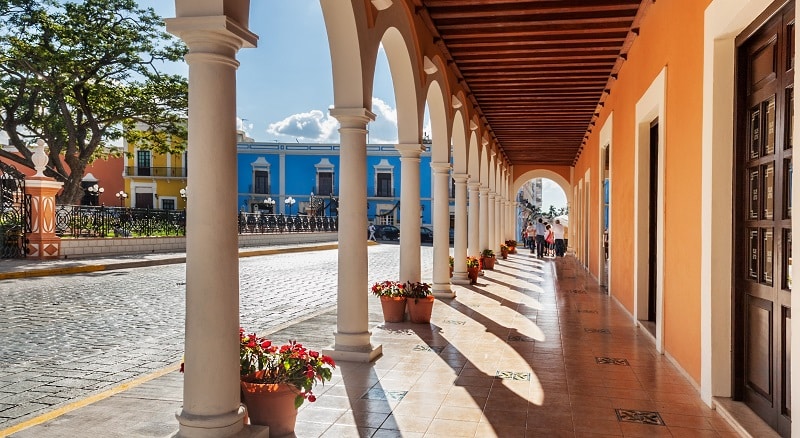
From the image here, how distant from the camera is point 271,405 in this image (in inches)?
135

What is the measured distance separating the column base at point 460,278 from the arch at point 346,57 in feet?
21.0

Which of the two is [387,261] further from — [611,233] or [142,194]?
[142,194]

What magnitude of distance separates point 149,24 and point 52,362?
1623cm

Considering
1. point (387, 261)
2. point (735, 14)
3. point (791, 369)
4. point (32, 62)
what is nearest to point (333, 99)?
point (735, 14)

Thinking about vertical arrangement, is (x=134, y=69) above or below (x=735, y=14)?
above

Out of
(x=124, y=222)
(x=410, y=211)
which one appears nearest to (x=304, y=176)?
(x=124, y=222)

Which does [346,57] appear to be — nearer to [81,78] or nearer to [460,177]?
[460,177]

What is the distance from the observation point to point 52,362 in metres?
5.24

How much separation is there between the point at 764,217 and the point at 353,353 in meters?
3.17

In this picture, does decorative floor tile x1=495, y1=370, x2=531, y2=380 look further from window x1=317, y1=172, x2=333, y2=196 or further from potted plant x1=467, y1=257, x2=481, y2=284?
window x1=317, y1=172, x2=333, y2=196

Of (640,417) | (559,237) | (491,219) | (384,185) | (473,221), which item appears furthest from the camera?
(384,185)

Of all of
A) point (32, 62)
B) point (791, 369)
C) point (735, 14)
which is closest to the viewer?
point (791, 369)

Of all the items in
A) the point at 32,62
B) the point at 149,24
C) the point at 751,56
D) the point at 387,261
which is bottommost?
the point at 387,261

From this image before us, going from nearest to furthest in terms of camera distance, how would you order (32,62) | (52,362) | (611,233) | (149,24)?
1. (52,362)
2. (611,233)
3. (32,62)
4. (149,24)
